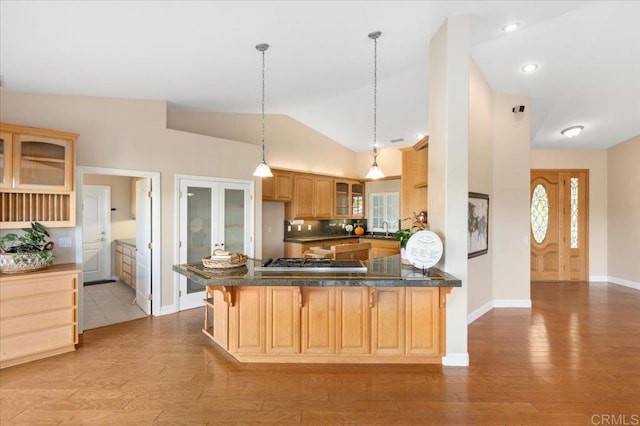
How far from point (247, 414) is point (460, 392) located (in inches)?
67.0

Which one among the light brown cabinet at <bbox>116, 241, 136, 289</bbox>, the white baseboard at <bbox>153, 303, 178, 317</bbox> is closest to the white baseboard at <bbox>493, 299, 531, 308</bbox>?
the white baseboard at <bbox>153, 303, 178, 317</bbox>

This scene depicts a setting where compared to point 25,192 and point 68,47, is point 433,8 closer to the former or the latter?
point 68,47

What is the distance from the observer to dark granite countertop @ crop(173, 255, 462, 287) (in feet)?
9.31

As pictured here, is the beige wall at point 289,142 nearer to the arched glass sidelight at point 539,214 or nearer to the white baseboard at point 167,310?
the white baseboard at point 167,310

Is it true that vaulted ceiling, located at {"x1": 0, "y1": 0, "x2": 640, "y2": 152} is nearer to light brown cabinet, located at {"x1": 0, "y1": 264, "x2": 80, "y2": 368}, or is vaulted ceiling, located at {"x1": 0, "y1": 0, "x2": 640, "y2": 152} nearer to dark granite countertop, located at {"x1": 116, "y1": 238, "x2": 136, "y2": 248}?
light brown cabinet, located at {"x1": 0, "y1": 264, "x2": 80, "y2": 368}

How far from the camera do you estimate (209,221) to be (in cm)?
501

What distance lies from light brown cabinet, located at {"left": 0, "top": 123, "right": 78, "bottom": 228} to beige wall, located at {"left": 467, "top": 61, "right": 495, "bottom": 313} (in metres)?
4.80

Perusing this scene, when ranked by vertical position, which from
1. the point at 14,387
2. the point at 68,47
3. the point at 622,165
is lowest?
the point at 14,387

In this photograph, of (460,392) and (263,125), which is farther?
(263,125)

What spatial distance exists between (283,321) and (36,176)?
2.99 m

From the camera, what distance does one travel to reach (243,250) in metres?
5.36

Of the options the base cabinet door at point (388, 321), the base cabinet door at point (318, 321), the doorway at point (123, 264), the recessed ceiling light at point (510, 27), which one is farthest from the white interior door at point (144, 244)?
the recessed ceiling light at point (510, 27)

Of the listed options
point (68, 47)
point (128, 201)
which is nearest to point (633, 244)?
point (68, 47)

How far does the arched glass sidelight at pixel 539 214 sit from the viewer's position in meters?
6.70
